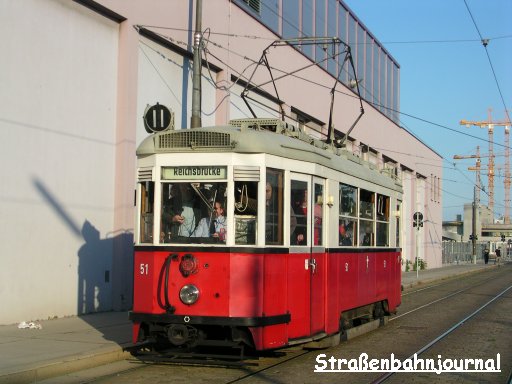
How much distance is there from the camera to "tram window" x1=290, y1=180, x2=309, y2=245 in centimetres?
854

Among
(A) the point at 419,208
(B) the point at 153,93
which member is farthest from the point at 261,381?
(A) the point at 419,208

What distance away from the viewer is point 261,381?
7574 mm

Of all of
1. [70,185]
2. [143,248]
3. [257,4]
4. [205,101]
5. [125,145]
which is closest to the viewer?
[143,248]

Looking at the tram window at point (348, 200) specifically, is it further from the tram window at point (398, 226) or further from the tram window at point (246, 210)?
the tram window at point (398, 226)

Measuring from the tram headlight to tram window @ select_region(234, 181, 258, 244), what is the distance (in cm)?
84

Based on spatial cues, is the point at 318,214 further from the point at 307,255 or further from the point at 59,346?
the point at 59,346

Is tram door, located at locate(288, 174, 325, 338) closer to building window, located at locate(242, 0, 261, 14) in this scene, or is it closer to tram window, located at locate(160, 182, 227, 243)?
tram window, located at locate(160, 182, 227, 243)

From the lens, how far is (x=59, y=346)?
947cm

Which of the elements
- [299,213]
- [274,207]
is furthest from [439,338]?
[274,207]

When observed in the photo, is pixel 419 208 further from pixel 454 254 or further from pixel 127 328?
pixel 127 328

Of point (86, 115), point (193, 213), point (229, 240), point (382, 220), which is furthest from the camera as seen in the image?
point (86, 115)

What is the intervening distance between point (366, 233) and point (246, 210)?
3.77 meters

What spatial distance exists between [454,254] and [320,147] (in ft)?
176

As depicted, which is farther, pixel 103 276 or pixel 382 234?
pixel 103 276
